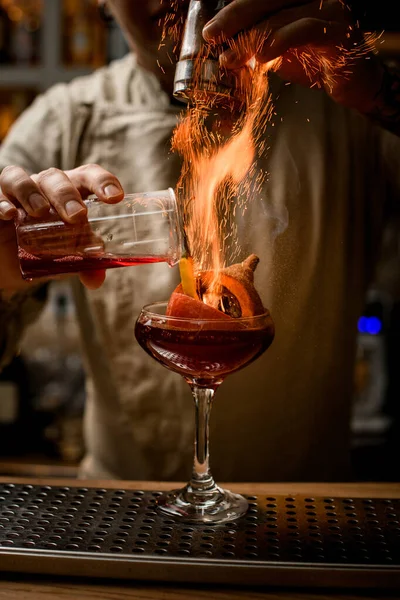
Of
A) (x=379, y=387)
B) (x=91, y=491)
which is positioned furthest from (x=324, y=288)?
(x=379, y=387)

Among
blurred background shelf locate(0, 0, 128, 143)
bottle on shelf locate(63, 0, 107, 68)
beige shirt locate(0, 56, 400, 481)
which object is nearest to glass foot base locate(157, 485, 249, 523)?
beige shirt locate(0, 56, 400, 481)

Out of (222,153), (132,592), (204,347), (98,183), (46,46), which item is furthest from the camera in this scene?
(46,46)

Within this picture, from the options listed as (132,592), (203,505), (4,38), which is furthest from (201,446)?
(4,38)

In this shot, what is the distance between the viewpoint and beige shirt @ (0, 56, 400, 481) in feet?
4.80

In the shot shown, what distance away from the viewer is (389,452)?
2.45 m

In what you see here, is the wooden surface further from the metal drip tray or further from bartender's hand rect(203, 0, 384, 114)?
bartender's hand rect(203, 0, 384, 114)

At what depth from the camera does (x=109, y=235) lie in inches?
38.6

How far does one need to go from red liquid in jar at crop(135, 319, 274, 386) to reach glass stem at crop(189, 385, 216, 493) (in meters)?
0.03

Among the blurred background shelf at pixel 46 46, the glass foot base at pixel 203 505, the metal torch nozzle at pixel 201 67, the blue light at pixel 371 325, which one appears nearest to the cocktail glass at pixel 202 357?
the glass foot base at pixel 203 505

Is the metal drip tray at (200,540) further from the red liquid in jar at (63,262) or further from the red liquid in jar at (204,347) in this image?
the red liquid in jar at (63,262)

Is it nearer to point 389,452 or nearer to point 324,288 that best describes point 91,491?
point 324,288

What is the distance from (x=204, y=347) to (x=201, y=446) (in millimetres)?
156

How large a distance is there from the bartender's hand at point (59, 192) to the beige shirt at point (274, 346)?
16.2 inches

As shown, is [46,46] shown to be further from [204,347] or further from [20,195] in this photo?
[204,347]
